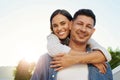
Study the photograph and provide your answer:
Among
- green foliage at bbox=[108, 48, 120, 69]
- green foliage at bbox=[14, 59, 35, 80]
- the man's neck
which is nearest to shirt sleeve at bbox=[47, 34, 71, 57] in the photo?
the man's neck

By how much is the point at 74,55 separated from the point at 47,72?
33cm

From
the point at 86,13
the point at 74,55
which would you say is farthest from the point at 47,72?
the point at 86,13

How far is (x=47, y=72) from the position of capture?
4.03 meters

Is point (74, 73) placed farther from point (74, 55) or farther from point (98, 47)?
point (98, 47)

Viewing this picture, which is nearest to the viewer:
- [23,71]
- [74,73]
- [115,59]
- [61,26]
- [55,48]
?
[74,73]

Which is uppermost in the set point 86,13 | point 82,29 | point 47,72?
point 86,13

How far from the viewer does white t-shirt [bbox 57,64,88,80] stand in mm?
3918

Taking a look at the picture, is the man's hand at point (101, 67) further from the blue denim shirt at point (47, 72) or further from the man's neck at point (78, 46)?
the man's neck at point (78, 46)

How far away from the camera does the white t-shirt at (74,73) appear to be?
3918 millimetres

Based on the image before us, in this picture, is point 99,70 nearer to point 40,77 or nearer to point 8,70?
point 40,77

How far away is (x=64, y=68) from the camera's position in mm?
4004

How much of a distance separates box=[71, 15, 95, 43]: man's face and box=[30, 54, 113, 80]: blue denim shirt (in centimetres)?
30

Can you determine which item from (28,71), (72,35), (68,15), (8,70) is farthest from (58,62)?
(8,70)

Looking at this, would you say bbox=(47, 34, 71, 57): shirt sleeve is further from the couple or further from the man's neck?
the man's neck
